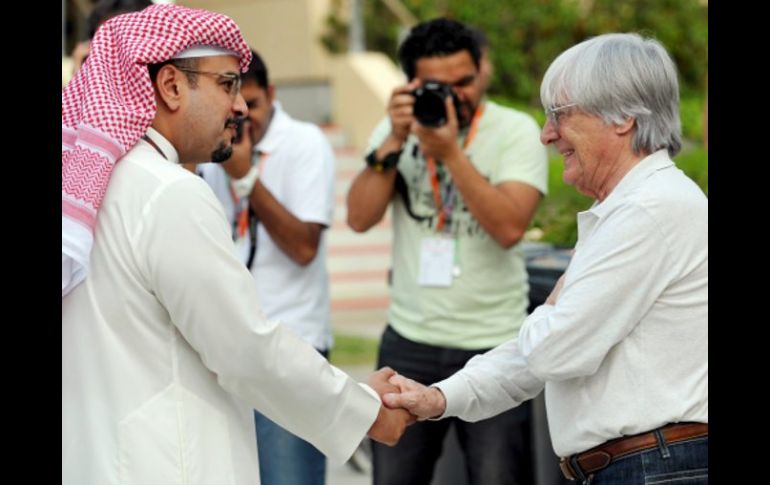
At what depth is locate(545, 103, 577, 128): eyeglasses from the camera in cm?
295

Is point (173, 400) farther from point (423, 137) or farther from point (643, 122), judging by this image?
point (423, 137)

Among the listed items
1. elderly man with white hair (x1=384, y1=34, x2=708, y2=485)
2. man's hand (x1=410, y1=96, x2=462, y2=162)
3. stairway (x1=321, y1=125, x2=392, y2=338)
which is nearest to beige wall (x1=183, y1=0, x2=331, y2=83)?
stairway (x1=321, y1=125, x2=392, y2=338)

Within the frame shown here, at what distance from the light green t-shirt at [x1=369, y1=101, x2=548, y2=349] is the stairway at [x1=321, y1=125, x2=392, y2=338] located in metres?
6.08

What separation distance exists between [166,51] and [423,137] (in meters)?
1.61

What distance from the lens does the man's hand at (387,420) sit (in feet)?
9.95

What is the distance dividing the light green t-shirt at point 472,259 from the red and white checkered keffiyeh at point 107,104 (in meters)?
1.61

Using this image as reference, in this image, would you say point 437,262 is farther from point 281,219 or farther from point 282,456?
point 282,456

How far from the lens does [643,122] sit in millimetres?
2877

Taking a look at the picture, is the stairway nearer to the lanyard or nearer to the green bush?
the green bush

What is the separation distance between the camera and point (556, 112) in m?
2.98

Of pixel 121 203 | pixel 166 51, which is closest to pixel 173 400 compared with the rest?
pixel 121 203
